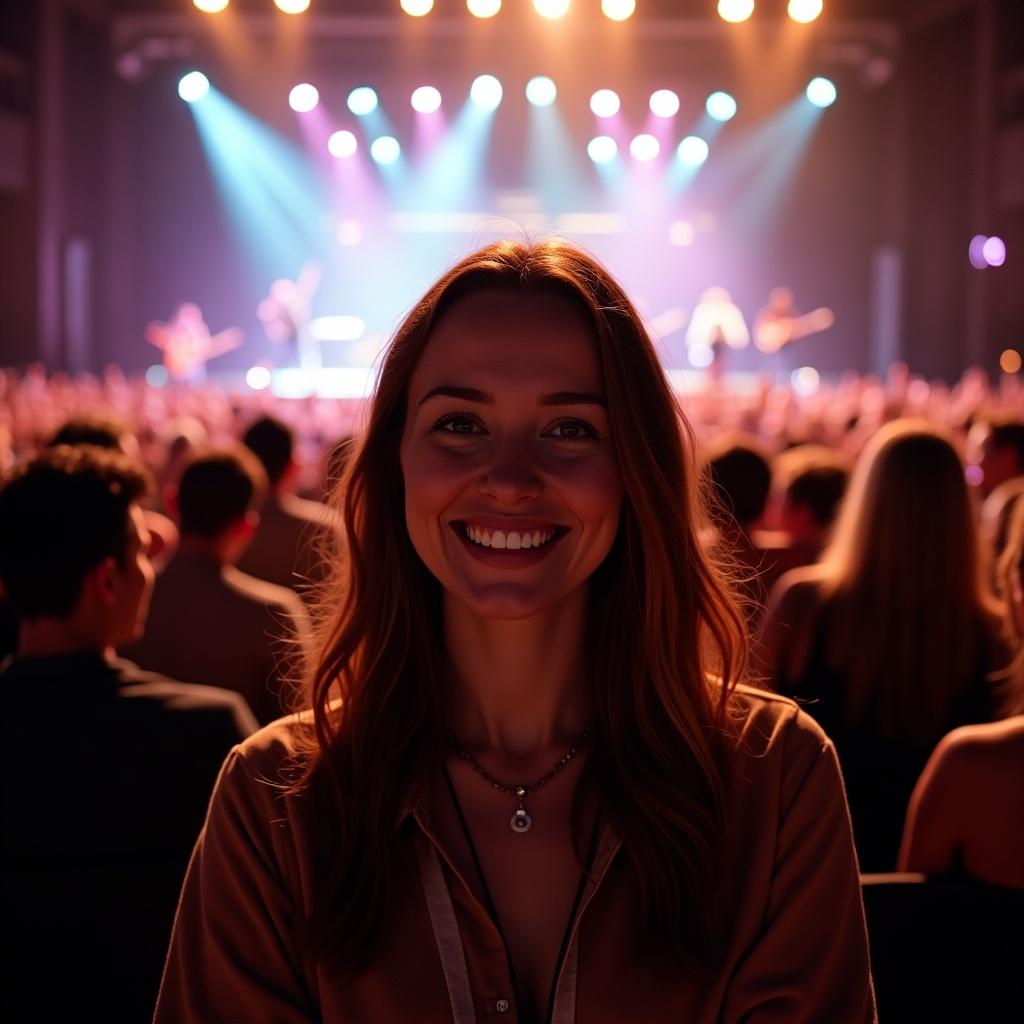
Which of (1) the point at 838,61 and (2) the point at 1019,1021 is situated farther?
(1) the point at 838,61

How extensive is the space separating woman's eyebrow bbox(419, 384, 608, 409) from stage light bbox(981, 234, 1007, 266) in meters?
15.7

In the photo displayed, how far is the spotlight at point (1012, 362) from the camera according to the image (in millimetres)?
15594

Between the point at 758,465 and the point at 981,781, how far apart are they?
7.04 ft

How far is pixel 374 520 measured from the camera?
149 cm

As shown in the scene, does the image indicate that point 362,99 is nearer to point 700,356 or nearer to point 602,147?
point 602,147

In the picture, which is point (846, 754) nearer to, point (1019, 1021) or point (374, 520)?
point (1019, 1021)

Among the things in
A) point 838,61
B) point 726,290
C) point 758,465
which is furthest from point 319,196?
point 758,465

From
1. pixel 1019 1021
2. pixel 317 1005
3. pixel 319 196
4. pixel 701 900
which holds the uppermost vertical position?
pixel 319 196

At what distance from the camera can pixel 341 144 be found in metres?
18.0

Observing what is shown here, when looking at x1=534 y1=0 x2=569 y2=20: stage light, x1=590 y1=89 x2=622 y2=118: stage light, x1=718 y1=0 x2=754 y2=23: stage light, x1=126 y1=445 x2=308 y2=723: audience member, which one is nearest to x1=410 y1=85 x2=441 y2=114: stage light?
x1=590 y1=89 x2=622 y2=118: stage light

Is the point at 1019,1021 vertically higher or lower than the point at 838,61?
lower

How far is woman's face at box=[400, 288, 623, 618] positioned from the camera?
1354 mm

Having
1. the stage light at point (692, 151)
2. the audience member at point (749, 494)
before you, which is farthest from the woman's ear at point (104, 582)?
the stage light at point (692, 151)

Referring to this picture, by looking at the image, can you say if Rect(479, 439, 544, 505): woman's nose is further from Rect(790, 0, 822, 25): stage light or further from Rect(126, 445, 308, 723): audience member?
Rect(790, 0, 822, 25): stage light
